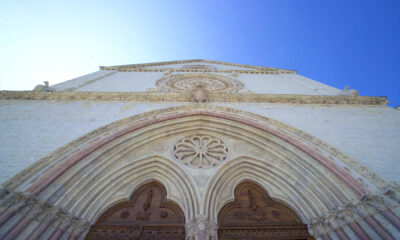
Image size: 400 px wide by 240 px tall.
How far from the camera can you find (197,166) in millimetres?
5070

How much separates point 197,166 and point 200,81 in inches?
259

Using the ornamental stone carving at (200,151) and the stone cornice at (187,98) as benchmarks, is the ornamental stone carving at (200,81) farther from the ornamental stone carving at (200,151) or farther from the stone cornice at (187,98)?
the ornamental stone carving at (200,151)

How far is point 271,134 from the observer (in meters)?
5.27

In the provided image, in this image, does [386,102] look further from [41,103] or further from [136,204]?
[41,103]

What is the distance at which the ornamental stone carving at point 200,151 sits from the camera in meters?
5.27

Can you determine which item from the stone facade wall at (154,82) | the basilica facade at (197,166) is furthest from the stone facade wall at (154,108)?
the stone facade wall at (154,82)

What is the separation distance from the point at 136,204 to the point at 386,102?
848 cm

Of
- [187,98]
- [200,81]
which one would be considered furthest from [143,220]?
[200,81]

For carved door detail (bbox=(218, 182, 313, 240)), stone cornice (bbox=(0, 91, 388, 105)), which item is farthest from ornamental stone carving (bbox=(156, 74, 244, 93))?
carved door detail (bbox=(218, 182, 313, 240))

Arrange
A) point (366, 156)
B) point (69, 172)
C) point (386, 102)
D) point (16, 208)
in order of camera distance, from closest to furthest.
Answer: point (16, 208) → point (69, 172) → point (366, 156) → point (386, 102)

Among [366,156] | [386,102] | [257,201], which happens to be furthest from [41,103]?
[386,102]

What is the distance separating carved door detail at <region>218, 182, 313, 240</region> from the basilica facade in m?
0.02

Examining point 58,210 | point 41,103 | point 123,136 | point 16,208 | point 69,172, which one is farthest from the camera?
point 41,103

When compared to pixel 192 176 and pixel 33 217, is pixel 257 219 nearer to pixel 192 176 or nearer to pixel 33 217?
pixel 192 176
